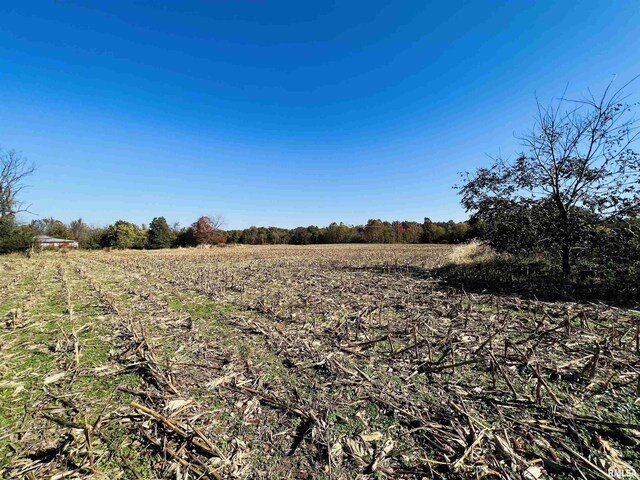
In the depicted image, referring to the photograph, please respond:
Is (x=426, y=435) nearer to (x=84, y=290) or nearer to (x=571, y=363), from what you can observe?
(x=571, y=363)

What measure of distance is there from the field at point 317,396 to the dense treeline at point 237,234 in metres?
43.5

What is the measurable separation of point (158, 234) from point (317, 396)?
55.6 meters

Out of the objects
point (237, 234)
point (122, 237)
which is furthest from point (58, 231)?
point (237, 234)

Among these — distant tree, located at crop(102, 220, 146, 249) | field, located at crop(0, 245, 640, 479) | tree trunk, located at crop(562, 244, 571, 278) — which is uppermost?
distant tree, located at crop(102, 220, 146, 249)

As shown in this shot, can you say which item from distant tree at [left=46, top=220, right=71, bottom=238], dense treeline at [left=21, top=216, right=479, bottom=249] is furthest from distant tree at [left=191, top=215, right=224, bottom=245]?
distant tree at [left=46, top=220, right=71, bottom=238]

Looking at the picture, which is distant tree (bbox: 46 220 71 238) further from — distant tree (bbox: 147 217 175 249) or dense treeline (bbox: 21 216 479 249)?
distant tree (bbox: 147 217 175 249)

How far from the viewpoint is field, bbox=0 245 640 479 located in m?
2.12

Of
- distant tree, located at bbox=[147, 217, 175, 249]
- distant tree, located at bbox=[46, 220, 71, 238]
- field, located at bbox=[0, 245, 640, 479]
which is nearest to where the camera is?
field, located at bbox=[0, 245, 640, 479]

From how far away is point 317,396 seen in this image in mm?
3027

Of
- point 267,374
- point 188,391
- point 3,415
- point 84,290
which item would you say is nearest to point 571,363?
point 267,374

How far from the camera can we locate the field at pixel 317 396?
2123 mm

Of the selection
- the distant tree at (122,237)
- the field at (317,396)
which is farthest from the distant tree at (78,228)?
the field at (317,396)

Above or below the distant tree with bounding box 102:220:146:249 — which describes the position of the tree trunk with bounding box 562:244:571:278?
below

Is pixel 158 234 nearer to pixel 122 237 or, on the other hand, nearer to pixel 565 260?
pixel 122 237
